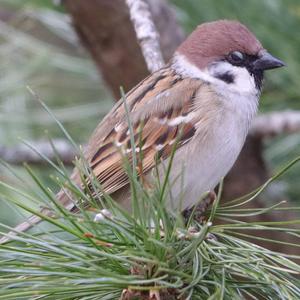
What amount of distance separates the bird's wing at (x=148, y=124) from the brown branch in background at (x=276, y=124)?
1.25ft

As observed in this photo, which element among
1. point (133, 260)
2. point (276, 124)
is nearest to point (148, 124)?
point (276, 124)

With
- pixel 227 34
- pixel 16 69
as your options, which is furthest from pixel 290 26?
pixel 16 69

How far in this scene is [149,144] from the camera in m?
2.08

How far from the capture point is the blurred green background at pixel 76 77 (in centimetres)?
242

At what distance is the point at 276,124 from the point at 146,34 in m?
0.60

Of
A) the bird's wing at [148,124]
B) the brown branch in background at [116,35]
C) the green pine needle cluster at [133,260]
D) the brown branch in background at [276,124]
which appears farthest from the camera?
the brown branch in background at [116,35]

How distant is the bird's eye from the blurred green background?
0.29 metres

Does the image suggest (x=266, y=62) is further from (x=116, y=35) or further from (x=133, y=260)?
(x=133, y=260)

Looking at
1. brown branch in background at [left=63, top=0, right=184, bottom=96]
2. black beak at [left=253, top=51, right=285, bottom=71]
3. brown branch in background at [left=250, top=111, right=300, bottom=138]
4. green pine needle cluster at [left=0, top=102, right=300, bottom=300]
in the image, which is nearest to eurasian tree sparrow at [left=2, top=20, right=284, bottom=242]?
black beak at [left=253, top=51, right=285, bottom=71]

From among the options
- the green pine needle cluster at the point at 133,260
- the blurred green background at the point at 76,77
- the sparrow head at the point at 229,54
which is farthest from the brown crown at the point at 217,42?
the green pine needle cluster at the point at 133,260

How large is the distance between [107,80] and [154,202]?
1.38 meters

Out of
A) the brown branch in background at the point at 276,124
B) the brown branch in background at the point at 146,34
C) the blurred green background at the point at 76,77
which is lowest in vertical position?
the brown branch in background at the point at 276,124

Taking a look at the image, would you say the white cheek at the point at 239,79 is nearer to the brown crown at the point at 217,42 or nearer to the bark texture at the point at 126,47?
the brown crown at the point at 217,42

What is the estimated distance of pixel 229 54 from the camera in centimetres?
216
